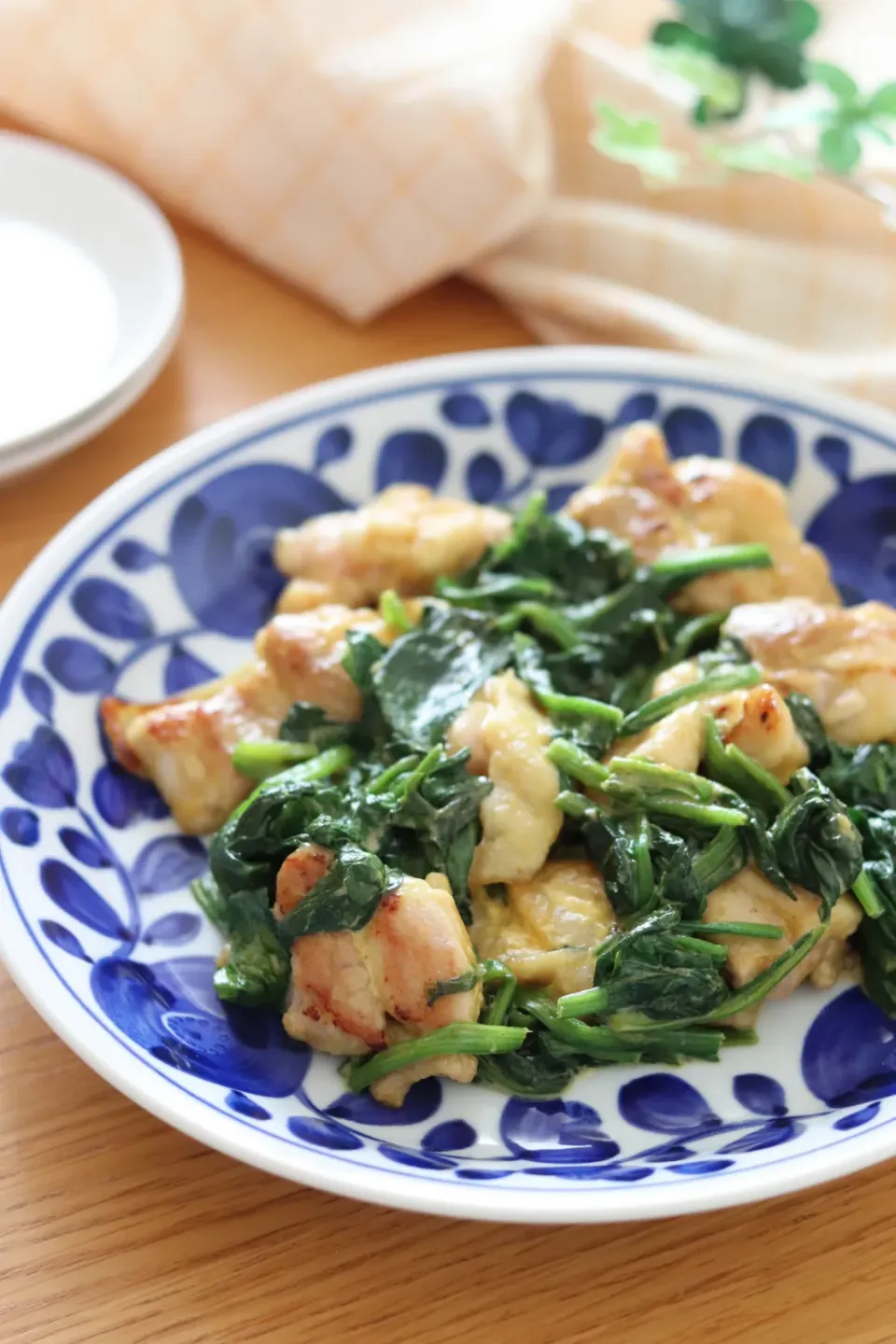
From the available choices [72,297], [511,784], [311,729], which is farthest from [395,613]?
[72,297]

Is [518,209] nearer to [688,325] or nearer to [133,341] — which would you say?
[688,325]

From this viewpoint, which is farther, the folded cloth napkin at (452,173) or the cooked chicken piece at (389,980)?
the folded cloth napkin at (452,173)

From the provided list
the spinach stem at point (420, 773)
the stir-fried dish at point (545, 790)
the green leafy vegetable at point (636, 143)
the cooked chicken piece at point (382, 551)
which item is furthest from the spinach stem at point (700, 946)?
the green leafy vegetable at point (636, 143)

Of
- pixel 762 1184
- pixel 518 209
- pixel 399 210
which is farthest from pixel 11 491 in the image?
pixel 762 1184

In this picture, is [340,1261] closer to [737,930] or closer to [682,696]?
[737,930]

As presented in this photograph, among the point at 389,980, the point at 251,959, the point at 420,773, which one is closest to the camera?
the point at 389,980

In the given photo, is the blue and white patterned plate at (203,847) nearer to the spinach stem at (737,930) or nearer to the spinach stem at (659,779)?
the spinach stem at (737,930)

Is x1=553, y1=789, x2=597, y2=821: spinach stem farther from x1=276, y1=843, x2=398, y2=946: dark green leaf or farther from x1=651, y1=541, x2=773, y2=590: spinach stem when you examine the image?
x1=651, y1=541, x2=773, y2=590: spinach stem
